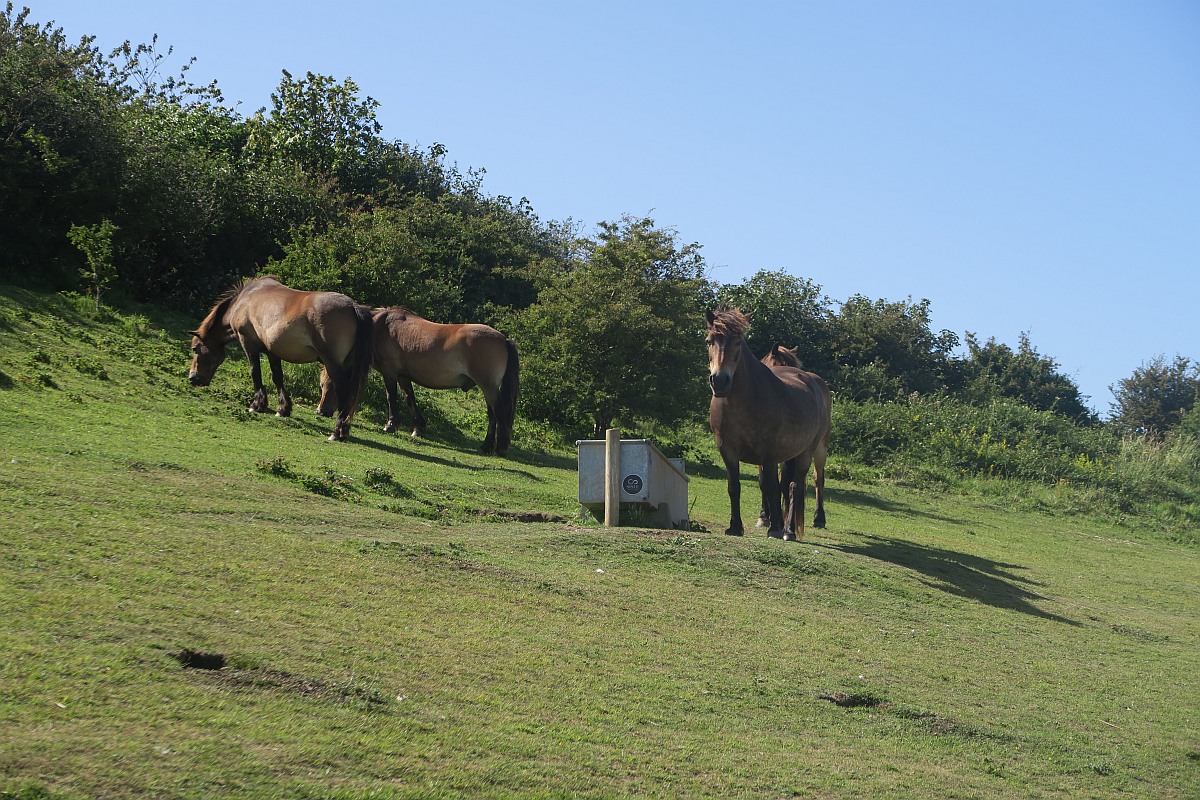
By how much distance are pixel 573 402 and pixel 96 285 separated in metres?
9.10

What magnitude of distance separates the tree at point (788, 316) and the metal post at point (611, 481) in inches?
1178

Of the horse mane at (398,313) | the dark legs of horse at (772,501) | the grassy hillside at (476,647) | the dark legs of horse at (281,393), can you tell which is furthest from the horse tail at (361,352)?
the dark legs of horse at (772,501)

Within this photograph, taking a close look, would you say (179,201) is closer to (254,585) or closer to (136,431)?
(136,431)

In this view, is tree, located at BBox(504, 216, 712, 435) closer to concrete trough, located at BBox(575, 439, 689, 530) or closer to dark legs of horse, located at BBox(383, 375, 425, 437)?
dark legs of horse, located at BBox(383, 375, 425, 437)

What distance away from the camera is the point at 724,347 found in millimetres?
13570

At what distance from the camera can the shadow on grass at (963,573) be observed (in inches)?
520

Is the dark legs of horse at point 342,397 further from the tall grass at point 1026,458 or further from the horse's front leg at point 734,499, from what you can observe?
the tall grass at point 1026,458

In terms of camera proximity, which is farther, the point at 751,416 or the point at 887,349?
the point at 887,349

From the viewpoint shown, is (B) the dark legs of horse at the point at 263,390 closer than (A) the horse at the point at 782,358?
Yes

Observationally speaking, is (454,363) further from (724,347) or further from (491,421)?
(724,347)

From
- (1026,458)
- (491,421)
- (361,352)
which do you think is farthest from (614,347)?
(1026,458)

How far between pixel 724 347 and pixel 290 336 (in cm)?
721

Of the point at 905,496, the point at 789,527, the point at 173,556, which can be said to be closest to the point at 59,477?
the point at 173,556

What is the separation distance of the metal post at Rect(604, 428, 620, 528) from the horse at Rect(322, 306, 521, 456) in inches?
240
